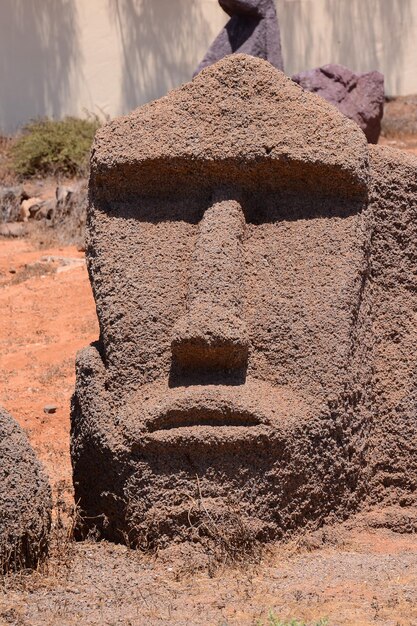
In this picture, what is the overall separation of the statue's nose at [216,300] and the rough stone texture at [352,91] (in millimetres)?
7177

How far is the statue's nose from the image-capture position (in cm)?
409

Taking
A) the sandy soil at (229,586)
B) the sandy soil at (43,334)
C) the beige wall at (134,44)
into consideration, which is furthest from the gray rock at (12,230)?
the sandy soil at (229,586)

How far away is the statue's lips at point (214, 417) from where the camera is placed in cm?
395

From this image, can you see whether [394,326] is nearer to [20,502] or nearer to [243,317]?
[243,317]

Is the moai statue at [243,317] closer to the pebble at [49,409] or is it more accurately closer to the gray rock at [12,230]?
the pebble at [49,409]

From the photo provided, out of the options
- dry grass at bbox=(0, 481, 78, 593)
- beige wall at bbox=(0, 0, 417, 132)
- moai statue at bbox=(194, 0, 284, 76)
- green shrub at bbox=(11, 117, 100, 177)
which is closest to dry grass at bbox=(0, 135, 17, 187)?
green shrub at bbox=(11, 117, 100, 177)

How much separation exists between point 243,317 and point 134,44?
11138mm

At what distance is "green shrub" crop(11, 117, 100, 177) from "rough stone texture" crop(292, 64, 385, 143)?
9.03 feet

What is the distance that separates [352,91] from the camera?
37.8 ft

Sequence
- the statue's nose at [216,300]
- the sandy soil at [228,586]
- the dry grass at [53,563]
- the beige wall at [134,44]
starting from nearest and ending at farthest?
1. the sandy soil at [228,586]
2. the dry grass at [53,563]
3. the statue's nose at [216,300]
4. the beige wall at [134,44]

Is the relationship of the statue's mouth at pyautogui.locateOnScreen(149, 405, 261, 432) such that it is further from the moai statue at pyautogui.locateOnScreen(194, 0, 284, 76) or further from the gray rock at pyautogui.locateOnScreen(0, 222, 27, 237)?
the moai statue at pyautogui.locateOnScreen(194, 0, 284, 76)

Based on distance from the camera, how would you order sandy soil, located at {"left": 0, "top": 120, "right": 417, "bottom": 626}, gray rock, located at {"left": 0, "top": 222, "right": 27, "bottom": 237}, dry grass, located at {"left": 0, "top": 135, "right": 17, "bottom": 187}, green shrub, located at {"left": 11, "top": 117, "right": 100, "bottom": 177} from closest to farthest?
sandy soil, located at {"left": 0, "top": 120, "right": 417, "bottom": 626} → gray rock, located at {"left": 0, "top": 222, "right": 27, "bottom": 237} → dry grass, located at {"left": 0, "top": 135, "right": 17, "bottom": 187} → green shrub, located at {"left": 11, "top": 117, "right": 100, "bottom": 177}

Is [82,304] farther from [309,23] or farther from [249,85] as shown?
[309,23]

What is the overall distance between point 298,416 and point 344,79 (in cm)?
799
